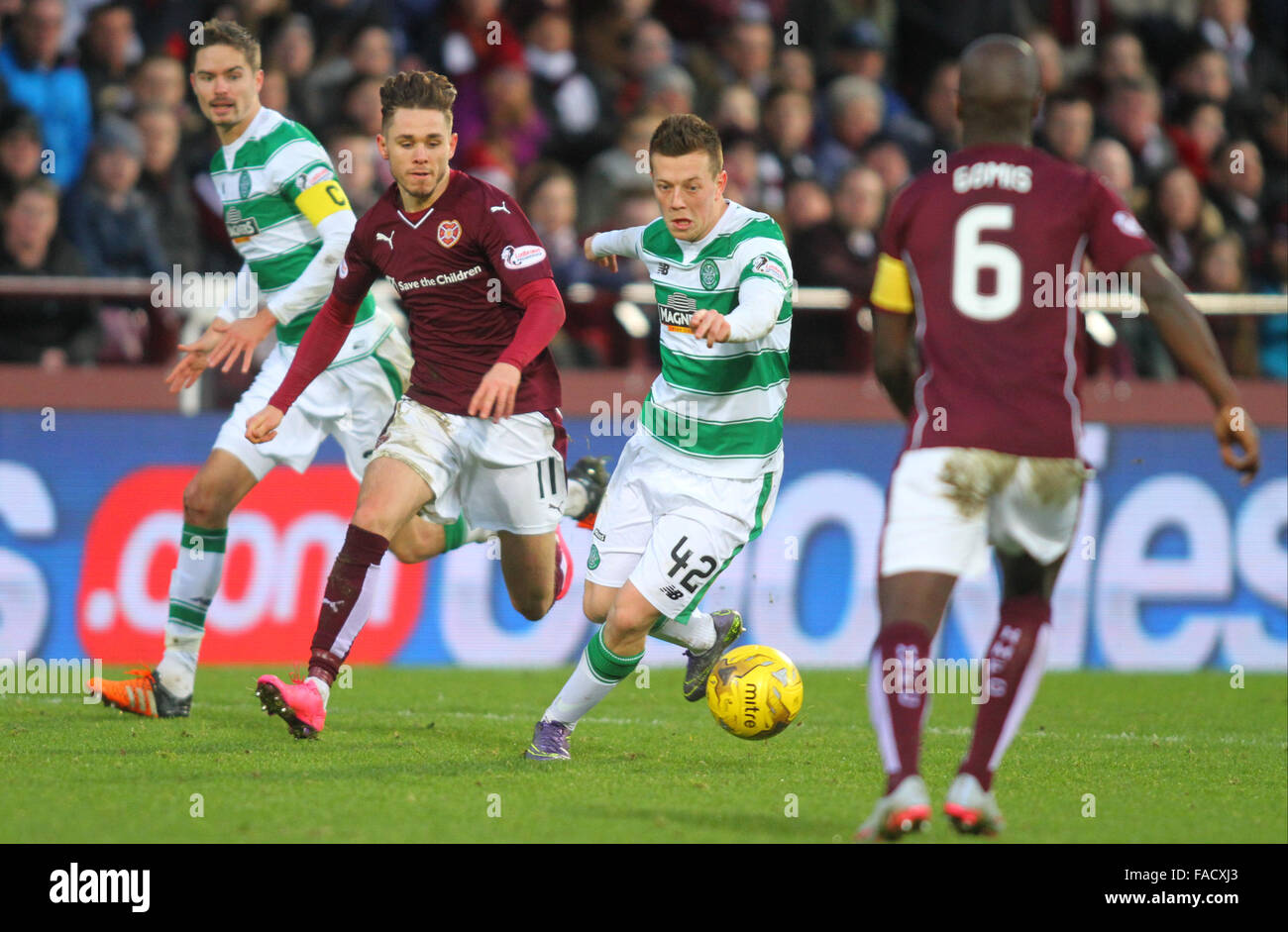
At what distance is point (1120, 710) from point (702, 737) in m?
2.60

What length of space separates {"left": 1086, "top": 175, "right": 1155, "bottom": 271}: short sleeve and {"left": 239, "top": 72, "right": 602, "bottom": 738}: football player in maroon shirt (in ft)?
7.76

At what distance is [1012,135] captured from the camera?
16.1ft

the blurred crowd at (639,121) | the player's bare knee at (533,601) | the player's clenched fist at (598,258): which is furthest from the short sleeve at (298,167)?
the blurred crowd at (639,121)

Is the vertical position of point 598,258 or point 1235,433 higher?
point 598,258

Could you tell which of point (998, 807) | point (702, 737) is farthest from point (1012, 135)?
point (702, 737)

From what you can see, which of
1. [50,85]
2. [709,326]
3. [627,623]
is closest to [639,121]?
[50,85]

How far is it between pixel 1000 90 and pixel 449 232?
8.93ft

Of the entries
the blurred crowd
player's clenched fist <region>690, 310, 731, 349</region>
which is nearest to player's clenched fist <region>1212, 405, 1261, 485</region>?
player's clenched fist <region>690, 310, 731, 349</region>

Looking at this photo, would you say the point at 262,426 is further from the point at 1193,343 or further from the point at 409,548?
the point at 1193,343

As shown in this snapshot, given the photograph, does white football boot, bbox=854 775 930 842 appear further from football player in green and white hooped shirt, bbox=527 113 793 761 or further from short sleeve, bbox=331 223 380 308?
short sleeve, bbox=331 223 380 308

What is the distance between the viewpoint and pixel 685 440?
22.4 ft

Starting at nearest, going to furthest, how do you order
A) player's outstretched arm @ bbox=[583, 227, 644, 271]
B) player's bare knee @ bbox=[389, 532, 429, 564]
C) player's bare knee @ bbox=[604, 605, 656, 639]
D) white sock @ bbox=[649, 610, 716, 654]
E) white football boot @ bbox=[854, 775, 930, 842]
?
white football boot @ bbox=[854, 775, 930, 842] → player's bare knee @ bbox=[604, 605, 656, 639] → player's outstretched arm @ bbox=[583, 227, 644, 271] → white sock @ bbox=[649, 610, 716, 654] → player's bare knee @ bbox=[389, 532, 429, 564]

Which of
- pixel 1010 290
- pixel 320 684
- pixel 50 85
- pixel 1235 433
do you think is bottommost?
pixel 320 684

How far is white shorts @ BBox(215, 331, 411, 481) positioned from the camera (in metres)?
7.72
